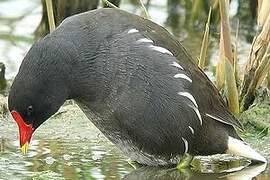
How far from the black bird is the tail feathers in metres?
0.30

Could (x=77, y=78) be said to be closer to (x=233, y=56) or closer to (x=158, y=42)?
(x=158, y=42)

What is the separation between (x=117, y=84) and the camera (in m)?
5.74

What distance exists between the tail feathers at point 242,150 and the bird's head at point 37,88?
3.77 feet

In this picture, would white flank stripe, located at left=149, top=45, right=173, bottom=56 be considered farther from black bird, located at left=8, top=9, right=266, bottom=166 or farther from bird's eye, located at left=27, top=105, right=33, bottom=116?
bird's eye, located at left=27, top=105, right=33, bottom=116

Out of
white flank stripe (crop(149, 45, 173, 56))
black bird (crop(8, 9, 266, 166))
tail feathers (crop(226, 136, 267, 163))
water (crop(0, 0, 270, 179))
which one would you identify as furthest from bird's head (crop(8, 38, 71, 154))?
tail feathers (crop(226, 136, 267, 163))

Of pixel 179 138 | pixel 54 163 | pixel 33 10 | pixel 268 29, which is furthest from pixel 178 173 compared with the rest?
pixel 33 10

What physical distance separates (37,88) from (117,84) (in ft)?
1.53

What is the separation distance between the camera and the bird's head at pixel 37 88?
18.1 ft

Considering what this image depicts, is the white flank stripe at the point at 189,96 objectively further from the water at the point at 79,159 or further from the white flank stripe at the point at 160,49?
the water at the point at 79,159

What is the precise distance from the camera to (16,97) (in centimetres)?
554

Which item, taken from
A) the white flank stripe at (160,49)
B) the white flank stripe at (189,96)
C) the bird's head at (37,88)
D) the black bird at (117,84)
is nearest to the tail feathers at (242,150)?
the black bird at (117,84)

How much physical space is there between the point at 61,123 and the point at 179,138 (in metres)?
1.40

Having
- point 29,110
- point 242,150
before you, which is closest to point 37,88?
point 29,110

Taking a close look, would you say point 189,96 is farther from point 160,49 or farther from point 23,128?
point 23,128
